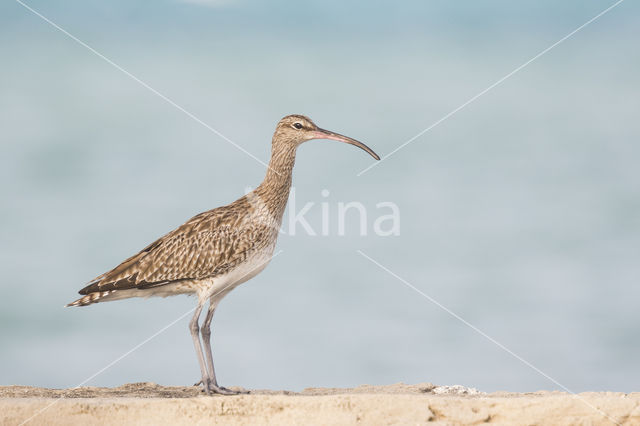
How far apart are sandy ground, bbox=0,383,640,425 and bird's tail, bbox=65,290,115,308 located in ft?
6.64

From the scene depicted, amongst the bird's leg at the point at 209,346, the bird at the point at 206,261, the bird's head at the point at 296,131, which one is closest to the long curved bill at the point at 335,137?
the bird's head at the point at 296,131

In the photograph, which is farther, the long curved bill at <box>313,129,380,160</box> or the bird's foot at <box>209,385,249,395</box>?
the long curved bill at <box>313,129,380,160</box>

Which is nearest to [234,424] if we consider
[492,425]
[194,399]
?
[194,399]

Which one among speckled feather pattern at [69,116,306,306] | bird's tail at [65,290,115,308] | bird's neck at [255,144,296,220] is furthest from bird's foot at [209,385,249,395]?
bird's neck at [255,144,296,220]

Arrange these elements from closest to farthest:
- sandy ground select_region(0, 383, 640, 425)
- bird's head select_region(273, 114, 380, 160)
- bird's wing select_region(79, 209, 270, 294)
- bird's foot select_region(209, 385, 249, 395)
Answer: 1. sandy ground select_region(0, 383, 640, 425)
2. bird's foot select_region(209, 385, 249, 395)
3. bird's wing select_region(79, 209, 270, 294)
4. bird's head select_region(273, 114, 380, 160)

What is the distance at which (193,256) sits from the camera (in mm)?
13375

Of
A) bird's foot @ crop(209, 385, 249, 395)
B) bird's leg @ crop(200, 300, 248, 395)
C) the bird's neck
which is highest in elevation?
the bird's neck

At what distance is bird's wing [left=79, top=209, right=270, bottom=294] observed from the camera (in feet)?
43.5

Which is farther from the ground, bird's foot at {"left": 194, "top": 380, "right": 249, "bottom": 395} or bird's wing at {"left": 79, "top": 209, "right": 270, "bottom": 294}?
bird's wing at {"left": 79, "top": 209, "right": 270, "bottom": 294}

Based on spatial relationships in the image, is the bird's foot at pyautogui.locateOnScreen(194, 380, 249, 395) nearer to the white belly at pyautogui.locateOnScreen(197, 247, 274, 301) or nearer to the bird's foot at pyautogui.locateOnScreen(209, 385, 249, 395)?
the bird's foot at pyautogui.locateOnScreen(209, 385, 249, 395)

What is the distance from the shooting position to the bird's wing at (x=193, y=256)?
1327cm

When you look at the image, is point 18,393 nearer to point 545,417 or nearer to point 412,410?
point 412,410

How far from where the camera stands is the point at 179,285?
1348cm

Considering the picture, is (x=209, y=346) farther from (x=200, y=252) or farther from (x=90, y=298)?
(x=90, y=298)
